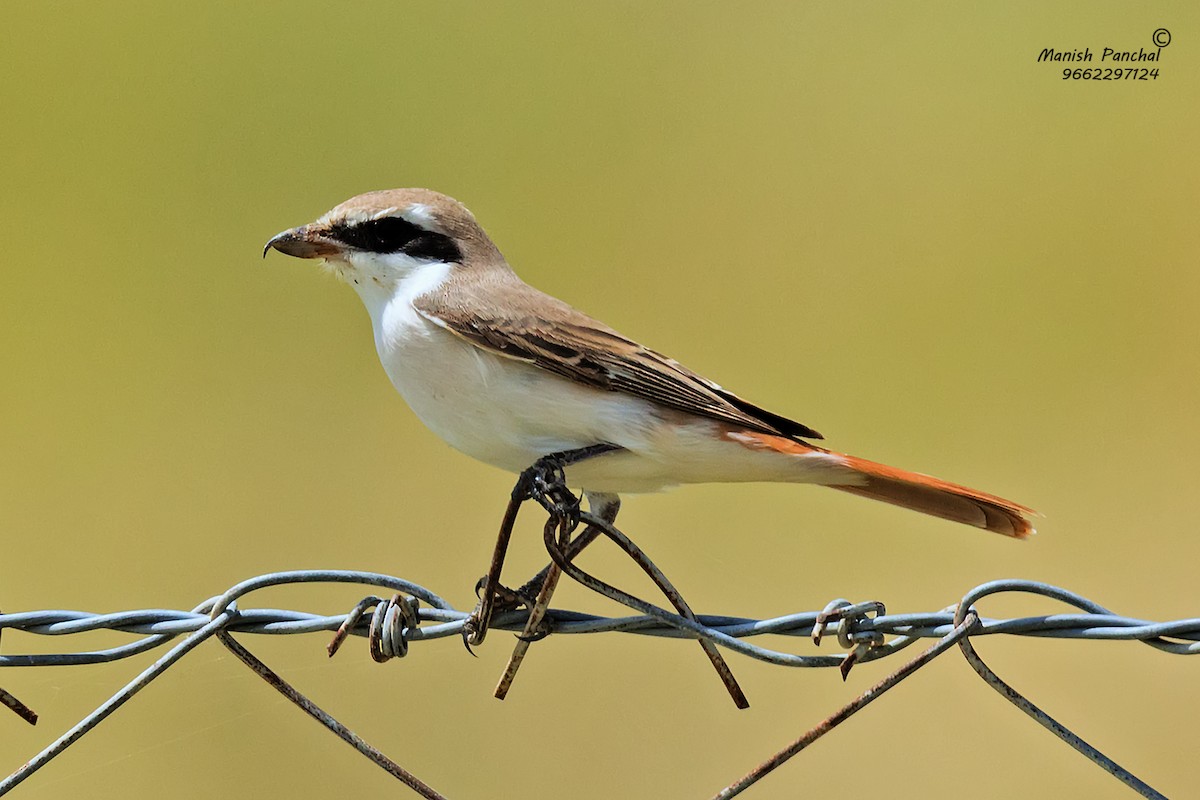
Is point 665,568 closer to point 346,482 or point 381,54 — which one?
point 346,482

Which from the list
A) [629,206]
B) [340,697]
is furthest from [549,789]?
[629,206]

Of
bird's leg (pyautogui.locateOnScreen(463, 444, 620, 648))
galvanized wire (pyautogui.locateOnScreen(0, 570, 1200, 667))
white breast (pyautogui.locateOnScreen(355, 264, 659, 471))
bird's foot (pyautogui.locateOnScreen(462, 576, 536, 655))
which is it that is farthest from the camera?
white breast (pyautogui.locateOnScreen(355, 264, 659, 471))

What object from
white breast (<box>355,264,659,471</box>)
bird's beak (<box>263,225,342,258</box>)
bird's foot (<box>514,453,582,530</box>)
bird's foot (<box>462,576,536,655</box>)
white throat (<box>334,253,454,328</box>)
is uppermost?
bird's beak (<box>263,225,342,258</box>)

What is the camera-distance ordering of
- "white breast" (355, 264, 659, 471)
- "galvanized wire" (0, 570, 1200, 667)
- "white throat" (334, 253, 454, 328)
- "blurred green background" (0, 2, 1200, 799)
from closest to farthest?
"galvanized wire" (0, 570, 1200, 667) → "white breast" (355, 264, 659, 471) → "white throat" (334, 253, 454, 328) → "blurred green background" (0, 2, 1200, 799)

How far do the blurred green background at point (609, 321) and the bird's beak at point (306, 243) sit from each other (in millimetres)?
1137

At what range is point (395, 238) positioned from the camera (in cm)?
328

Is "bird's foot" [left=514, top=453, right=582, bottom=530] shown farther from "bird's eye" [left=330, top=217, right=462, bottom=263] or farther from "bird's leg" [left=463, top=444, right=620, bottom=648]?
"bird's eye" [left=330, top=217, right=462, bottom=263]

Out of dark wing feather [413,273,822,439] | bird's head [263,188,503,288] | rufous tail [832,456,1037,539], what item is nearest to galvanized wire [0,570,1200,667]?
rufous tail [832,456,1037,539]

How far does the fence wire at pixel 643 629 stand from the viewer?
5.93 ft

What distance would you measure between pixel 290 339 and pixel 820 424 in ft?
7.93

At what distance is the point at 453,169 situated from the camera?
5.90 meters

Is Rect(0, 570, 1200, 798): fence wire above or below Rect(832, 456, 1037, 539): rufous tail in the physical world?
below

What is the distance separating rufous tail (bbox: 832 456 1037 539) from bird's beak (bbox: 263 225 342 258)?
154 cm

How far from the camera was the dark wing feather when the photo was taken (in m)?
2.91
